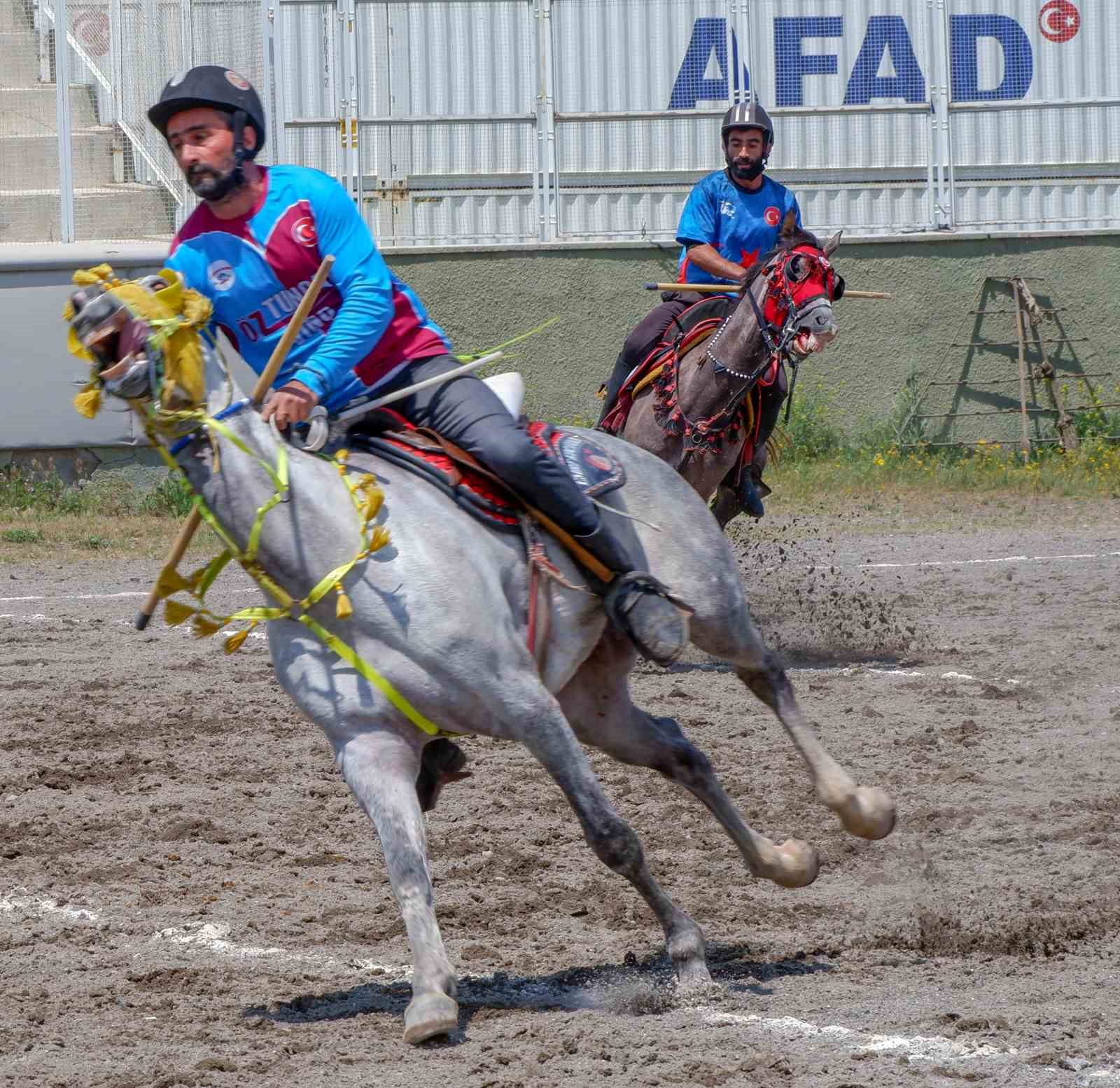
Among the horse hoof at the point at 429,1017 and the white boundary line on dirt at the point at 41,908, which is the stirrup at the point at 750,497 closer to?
the white boundary line on dirt at the point at 41,908

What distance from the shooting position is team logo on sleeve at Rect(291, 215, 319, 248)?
459cm

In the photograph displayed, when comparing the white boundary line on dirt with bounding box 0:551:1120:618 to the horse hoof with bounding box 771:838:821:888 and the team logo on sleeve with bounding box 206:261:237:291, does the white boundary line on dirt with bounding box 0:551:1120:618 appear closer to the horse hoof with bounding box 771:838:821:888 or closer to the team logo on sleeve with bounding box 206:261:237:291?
the horse hoof with bounding box 771:838:821:888

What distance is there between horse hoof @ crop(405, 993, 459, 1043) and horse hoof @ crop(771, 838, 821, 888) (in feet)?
4.10

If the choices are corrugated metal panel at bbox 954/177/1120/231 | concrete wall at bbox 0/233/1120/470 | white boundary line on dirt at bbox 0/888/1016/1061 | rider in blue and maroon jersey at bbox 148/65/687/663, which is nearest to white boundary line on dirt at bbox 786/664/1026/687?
rider in blue and maroon jersey at bbox 148/65/687/663

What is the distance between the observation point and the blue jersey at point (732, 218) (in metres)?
9.19

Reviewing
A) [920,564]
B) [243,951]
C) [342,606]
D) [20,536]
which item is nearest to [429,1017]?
[342,606]

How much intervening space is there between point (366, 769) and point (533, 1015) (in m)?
0.80

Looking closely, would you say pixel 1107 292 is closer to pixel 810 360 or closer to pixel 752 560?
pixel 810 360

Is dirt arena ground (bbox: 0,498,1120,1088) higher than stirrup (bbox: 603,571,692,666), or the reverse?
stirrup (bbox: 603,571,692,666)

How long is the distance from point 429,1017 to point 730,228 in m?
5.86

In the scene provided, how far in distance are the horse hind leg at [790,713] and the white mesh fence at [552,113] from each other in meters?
10.2

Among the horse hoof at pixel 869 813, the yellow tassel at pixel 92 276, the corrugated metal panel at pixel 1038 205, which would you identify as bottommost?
the horse hoof at pixel 869 813

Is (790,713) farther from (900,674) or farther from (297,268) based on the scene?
(900,674)

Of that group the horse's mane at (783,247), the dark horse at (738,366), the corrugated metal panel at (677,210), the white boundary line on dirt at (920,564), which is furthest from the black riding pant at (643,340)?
the corrugated metal panel at (677,210)
